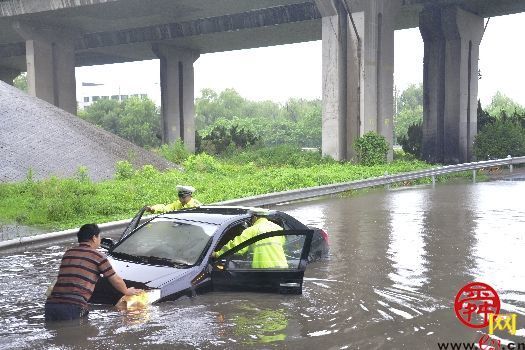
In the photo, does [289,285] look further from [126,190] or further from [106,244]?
[126,190]

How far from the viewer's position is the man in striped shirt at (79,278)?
649 centimetres

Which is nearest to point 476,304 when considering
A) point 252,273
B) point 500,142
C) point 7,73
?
point 252,273

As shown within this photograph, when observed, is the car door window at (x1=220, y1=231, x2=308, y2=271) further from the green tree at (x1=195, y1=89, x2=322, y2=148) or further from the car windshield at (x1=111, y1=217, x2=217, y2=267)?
the green tree at (x1=195, y1=89, x2=322, y2=148)

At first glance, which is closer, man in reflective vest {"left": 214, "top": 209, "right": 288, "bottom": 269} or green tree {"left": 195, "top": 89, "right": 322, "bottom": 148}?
man in reflective vest {"left": 214, "top": 209, "right": 288, "bottom": 269}

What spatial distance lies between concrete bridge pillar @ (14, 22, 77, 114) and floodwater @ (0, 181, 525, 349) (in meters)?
34.9

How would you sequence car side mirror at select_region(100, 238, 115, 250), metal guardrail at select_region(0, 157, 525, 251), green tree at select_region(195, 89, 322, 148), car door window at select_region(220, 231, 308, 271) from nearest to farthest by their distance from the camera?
car door window at select_region(220, 231, 308, 271), car side mirror at select_region(100, 238, 115, 250), metal guardrail at select_region(0, 157, 525, 251), green tree at select_region(195, 89, 322, 148)

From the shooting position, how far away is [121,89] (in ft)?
592

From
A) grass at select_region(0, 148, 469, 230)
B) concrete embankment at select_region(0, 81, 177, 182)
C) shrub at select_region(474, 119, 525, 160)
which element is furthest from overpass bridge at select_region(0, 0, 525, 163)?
concrete embankment at select_region(0, 81, 177, 182)

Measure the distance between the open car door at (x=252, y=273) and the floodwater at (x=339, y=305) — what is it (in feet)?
0.46

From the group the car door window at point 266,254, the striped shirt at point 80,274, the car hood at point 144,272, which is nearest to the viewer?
the striped shirt at point 80,274

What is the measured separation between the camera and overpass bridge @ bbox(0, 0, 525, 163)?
112 ft

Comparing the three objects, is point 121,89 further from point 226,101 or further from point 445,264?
point 445,264

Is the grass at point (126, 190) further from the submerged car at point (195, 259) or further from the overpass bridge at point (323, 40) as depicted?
the submerged car at point (195, 259)

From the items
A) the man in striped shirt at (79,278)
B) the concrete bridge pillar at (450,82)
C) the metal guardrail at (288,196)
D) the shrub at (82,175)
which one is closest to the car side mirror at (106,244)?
the man in striped shirt at (79,278)
